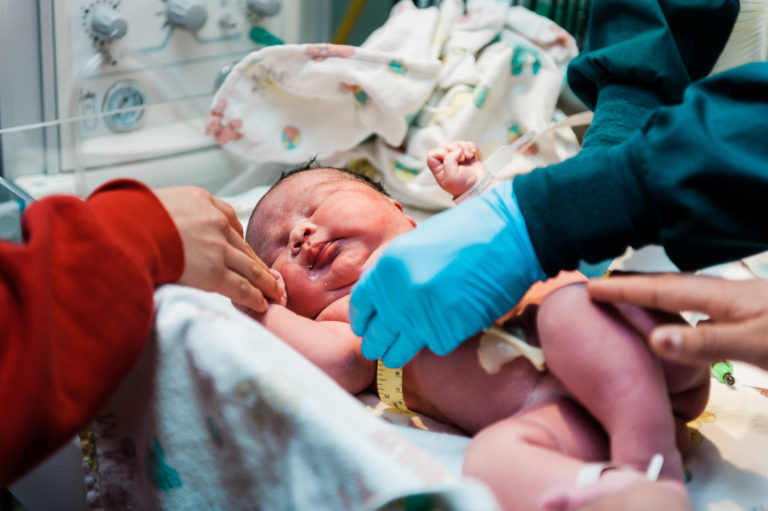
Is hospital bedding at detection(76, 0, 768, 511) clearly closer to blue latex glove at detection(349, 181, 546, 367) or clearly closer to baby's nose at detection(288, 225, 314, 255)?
blue latex glove at detection(349, 181, 546, 367)

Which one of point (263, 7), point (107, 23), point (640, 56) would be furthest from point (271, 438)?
point (263, 7)

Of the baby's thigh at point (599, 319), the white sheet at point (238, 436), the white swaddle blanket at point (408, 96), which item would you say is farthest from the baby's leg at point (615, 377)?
the white swaddle blanket at point (408, 96)

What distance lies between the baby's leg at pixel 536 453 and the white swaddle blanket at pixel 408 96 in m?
0.78

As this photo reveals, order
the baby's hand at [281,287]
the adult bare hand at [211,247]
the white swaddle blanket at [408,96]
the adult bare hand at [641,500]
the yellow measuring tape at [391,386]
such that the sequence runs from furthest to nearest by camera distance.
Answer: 1. the white swaddle blanket at [408,96]
2. the baby's hand at [281,287]
3. the yellow measuring tape at [391,386]
4. the adult bare hand at [211,247]
5. the adult bare hand at [641,500]

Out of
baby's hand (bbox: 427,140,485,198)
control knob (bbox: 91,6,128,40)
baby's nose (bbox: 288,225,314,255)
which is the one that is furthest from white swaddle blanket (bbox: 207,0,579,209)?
Result: baby's nose (bbox: 288,225,314,255)

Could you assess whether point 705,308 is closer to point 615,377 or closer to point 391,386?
point 615,377

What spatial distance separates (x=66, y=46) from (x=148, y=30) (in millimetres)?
156

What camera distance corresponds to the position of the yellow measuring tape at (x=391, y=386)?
0.89 metres

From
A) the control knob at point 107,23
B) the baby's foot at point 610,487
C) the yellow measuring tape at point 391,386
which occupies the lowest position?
the yellow measuring tape at point 391,386

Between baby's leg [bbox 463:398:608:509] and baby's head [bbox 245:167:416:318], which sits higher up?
baby's leg [bbox 463:398:608:509]

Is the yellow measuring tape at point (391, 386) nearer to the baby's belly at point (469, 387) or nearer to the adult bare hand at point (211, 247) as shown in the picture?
the baby's belly at point (469, 387)

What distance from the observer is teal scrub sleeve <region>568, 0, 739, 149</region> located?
0.93 meters

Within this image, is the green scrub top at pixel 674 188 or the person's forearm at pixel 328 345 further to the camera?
the person's forearm at pixel 328 345

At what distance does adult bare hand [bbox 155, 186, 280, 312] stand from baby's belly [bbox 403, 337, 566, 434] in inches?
8.9
